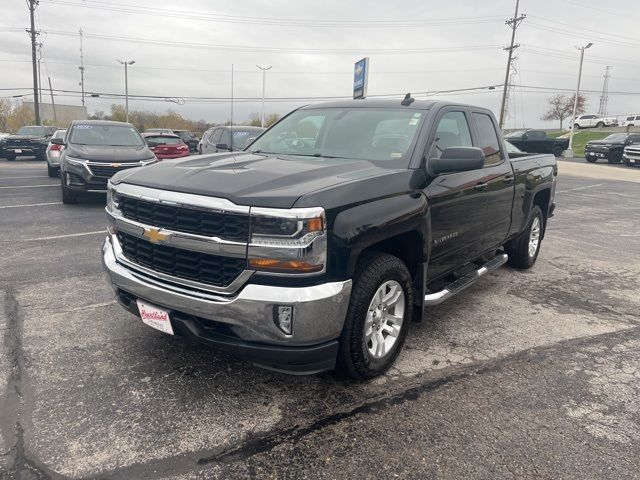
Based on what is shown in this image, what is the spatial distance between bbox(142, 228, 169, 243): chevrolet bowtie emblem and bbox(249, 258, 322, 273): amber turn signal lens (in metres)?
0.64

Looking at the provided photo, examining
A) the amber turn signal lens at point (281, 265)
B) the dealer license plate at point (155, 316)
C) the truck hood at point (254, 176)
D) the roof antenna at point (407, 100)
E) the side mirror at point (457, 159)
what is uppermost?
the roof antenna at point (407, 100)

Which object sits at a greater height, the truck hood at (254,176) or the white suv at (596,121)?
the white suv at (596,121)

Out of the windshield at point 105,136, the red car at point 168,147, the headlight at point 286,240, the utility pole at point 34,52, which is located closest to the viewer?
the headlight at point 286,240

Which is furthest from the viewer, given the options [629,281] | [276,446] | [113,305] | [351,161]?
[629,281]

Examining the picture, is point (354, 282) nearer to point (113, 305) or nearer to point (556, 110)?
point (113, 305)

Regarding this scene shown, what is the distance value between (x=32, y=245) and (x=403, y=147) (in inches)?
211

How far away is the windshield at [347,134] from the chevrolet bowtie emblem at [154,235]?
4.93ft

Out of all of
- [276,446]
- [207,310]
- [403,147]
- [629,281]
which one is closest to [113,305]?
[207,310]

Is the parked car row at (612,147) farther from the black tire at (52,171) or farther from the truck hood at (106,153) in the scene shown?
the black tire at (52,171)

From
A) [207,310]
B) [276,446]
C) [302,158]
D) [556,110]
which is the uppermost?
[556,110]

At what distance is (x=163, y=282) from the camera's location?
3.02 m

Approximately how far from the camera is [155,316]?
3023 millimetres

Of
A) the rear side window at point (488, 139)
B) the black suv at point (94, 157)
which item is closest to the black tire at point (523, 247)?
the rear side window at point (488, 139)

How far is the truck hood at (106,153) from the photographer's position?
970 cm
